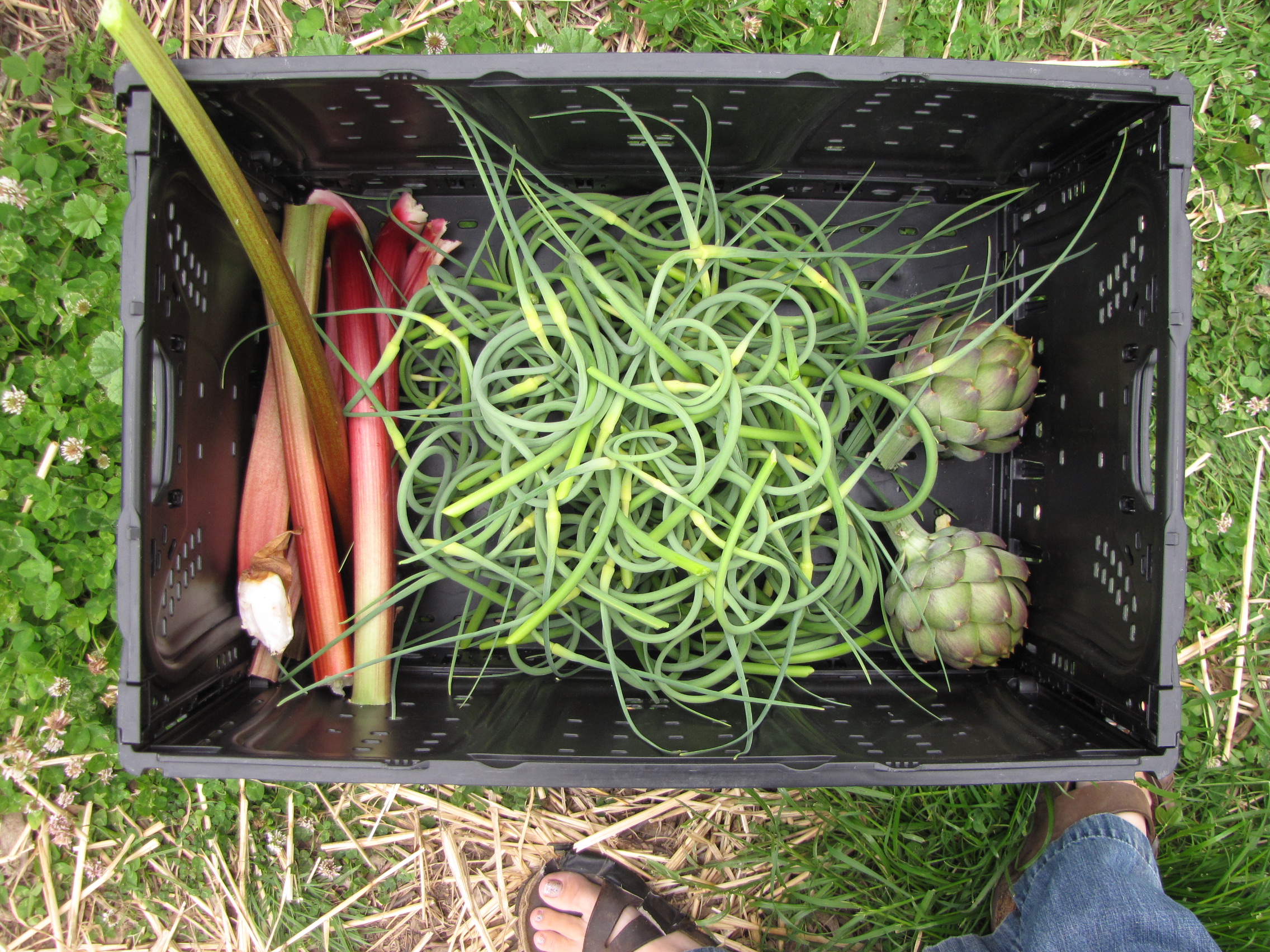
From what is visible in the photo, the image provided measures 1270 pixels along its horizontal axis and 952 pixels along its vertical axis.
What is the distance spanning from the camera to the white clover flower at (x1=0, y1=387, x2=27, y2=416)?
104 centimetres

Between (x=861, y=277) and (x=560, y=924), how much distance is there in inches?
40.6

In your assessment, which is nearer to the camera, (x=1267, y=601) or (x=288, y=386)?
(x=288, y=386)

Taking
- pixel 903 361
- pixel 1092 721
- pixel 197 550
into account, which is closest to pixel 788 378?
pixel 903 361

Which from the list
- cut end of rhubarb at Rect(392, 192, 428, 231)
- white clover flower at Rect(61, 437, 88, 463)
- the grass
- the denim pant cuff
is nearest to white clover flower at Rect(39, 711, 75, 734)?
the grass

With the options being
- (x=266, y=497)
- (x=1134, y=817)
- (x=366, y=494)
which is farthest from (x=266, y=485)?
(x=1134, y=817)

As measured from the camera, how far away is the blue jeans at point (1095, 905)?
910 millimetres

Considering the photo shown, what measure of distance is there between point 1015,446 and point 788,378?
425 mm

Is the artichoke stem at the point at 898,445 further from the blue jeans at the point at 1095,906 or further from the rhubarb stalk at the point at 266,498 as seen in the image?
the rhubarb stalk at the point at 266,498

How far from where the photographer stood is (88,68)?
3.54 ft

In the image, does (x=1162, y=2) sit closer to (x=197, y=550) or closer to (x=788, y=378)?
(x=788, y=378)

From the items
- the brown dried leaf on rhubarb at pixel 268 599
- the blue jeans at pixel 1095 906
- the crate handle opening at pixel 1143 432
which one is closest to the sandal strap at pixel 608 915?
the blue jeans at pixel 1095 906

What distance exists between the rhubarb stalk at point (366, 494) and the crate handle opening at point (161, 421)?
7.6 inches

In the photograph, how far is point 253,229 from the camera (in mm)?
778

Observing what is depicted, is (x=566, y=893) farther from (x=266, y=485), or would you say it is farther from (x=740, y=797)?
(x=266, y=485)
